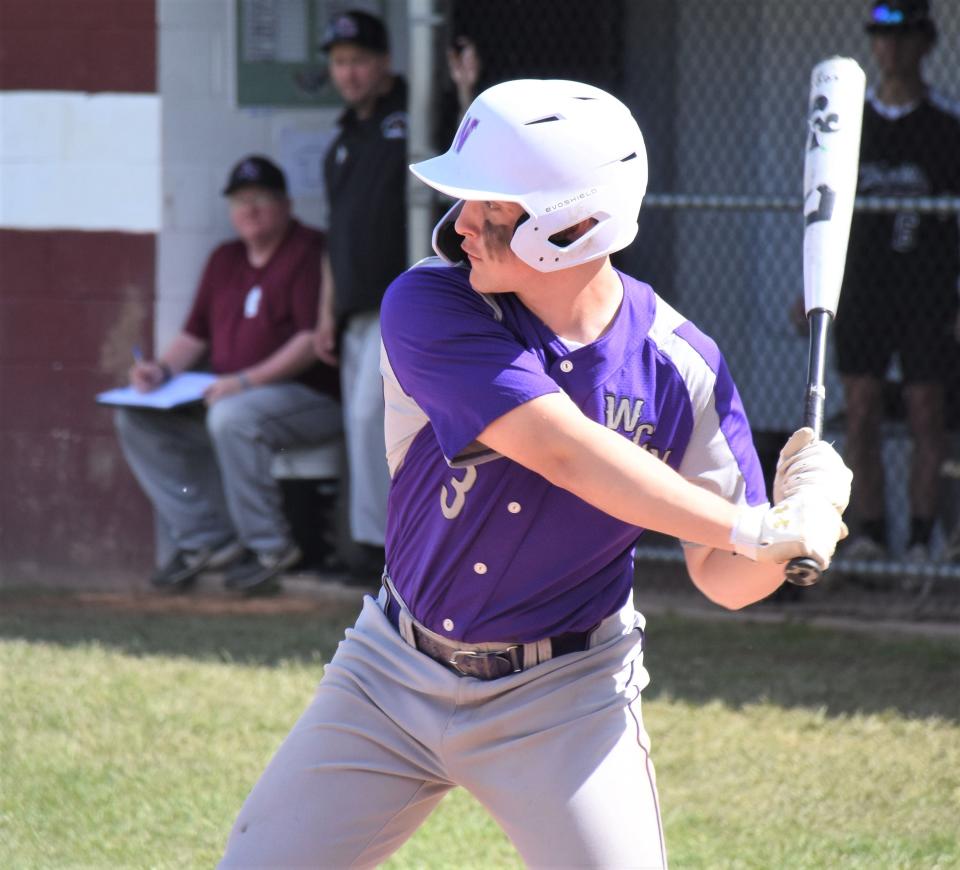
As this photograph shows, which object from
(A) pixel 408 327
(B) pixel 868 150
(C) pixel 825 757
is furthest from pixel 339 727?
(B) pixel 868 150

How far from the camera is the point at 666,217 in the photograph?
780cm

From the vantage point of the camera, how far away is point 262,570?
6.95m

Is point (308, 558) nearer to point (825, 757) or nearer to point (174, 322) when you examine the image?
point (174, 322)

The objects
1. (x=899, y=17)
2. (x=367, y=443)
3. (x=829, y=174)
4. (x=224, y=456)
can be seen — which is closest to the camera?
(x=829, y=174)

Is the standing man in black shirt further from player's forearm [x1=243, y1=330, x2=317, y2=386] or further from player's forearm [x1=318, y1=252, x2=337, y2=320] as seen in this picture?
player's forearm [x1=243, y1=330, x2=317, y2=386]

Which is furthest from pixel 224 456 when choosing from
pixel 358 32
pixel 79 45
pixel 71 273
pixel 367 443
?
pixel 79 45

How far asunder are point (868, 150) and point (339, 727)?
180 inches

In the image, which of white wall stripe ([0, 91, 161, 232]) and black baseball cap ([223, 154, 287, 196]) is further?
white wall stripe ([0, 91, 161, 232])

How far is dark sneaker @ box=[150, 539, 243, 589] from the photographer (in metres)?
7.07

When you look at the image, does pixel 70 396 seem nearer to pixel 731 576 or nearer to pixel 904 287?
pixel 904 287

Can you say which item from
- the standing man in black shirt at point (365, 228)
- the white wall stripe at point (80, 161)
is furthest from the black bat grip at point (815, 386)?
the white wall stripe at point (80, 161)

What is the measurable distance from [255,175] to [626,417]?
4.59m

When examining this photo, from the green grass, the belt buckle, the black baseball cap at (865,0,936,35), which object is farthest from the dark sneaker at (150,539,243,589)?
the belt buckle

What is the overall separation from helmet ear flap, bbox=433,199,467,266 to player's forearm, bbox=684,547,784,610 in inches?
25.6
